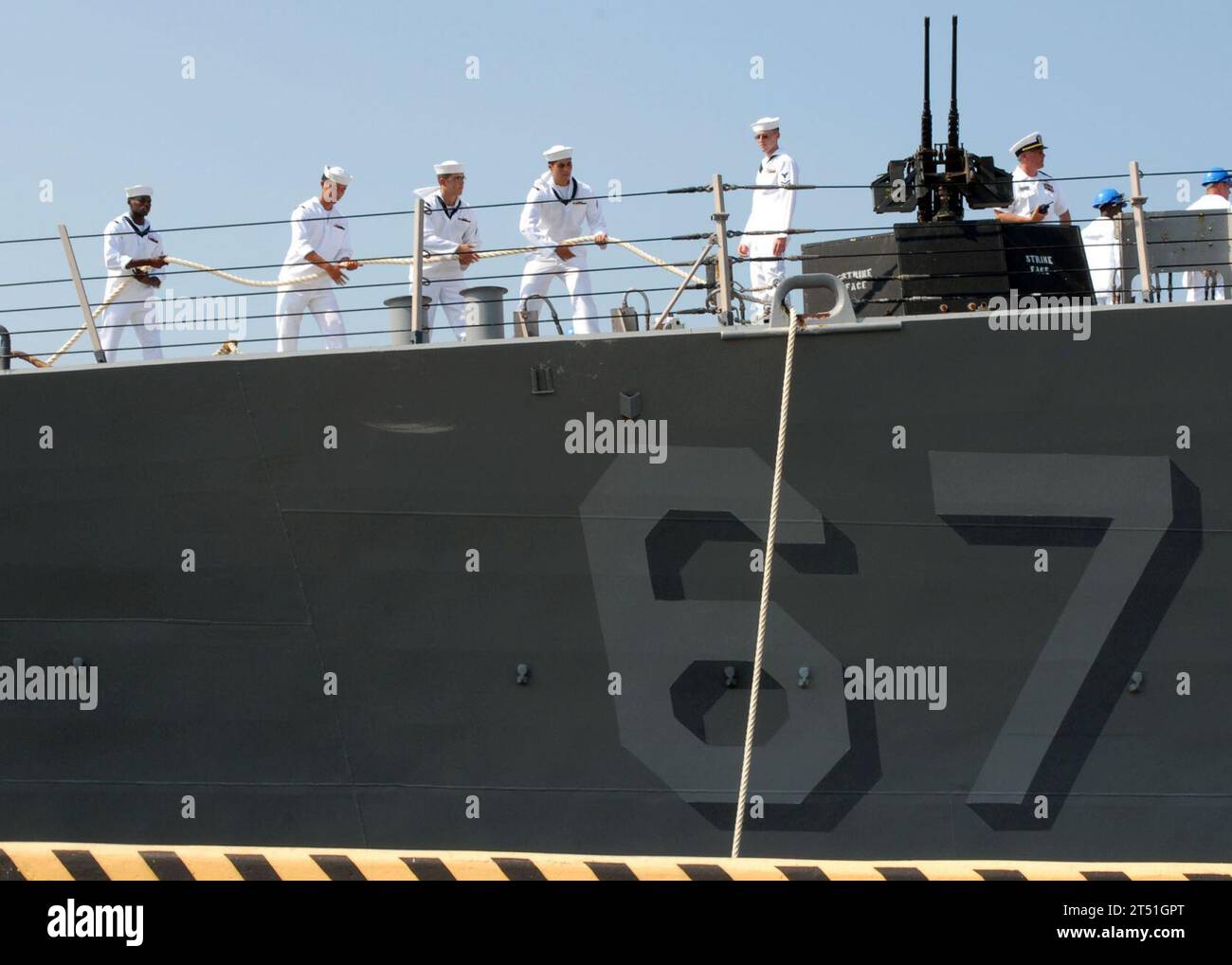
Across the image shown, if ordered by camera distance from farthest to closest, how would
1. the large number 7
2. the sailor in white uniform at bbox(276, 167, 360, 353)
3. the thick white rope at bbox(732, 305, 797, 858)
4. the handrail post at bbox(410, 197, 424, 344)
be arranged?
the sailor in white uniform at bbox(276, 167, 360, 353), the handrail post at bbox(410, 197, 424, 344), the large number 7, the thick white rope at bbox(732, 305, 797, 858)

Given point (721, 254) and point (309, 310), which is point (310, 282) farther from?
point (721, 254)

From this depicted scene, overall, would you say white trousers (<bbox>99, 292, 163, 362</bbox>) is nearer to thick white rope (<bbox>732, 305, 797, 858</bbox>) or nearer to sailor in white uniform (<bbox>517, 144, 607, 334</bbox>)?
sailor in white uniform (<bbox>517, 144, 607, 334</bbox>)

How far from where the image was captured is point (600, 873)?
555 cm

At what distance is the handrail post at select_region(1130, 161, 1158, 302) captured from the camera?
8320 millimetres

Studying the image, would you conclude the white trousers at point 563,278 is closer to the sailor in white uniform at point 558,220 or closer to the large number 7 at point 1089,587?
the sailor in white uniform at point 558,220

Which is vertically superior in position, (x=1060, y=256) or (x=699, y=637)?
(x=1060, y=256)

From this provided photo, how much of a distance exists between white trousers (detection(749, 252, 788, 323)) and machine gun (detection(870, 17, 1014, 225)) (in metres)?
0.82

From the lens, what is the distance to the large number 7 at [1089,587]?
8.08 metres

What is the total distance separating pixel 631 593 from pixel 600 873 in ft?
9.22

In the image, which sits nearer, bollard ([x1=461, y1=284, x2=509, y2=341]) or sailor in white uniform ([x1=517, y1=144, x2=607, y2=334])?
bollard ([x1=461, y1=284, x2=509, y2=341])

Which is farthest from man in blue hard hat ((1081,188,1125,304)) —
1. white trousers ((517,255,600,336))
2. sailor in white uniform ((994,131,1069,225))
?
white trousers ((517,255,600,336))

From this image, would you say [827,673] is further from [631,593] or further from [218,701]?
[218,701]

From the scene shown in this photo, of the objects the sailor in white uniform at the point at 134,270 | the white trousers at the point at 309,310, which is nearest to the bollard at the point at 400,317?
the white trousers at the point at 309,310
